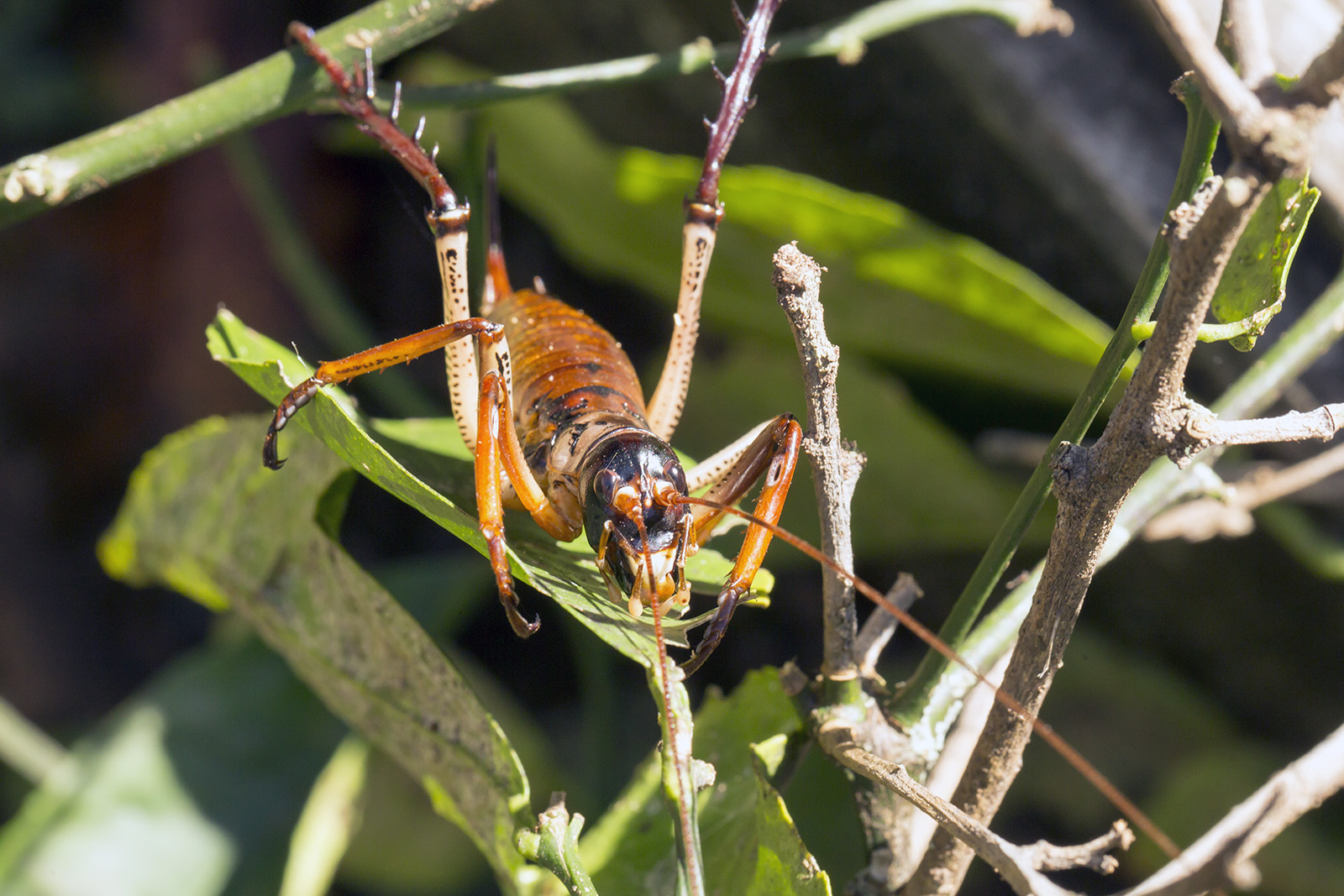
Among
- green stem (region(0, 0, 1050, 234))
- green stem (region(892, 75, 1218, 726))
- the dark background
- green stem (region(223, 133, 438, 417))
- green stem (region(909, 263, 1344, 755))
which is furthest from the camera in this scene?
green stem (region(223, 133, 438, 417))

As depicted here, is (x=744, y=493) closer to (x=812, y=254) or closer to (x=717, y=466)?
(x=717, y=466)

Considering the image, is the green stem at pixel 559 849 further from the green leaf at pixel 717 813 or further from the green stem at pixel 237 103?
the green stem at pixel 237 103

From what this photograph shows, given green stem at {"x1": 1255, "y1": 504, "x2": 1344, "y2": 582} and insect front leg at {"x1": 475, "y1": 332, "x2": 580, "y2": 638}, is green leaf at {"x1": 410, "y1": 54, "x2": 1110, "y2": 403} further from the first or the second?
insect front leg at {"x1": 475, "y1": 332, "x2": 580, "y2": 638}

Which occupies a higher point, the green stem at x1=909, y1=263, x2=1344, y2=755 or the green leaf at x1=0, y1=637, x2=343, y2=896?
the green stem at x1=909, y1=263, x2=1344, y2=755

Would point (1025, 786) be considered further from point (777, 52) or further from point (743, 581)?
point (777, 52)

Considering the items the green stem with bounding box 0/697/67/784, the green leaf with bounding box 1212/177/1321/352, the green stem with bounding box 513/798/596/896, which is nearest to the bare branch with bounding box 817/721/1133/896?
the green stem with bounding box 513/798/596/896

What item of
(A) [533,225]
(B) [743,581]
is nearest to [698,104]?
(A) [533,225]

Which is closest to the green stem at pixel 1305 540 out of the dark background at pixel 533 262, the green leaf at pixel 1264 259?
the dark background at pixel 533 262
